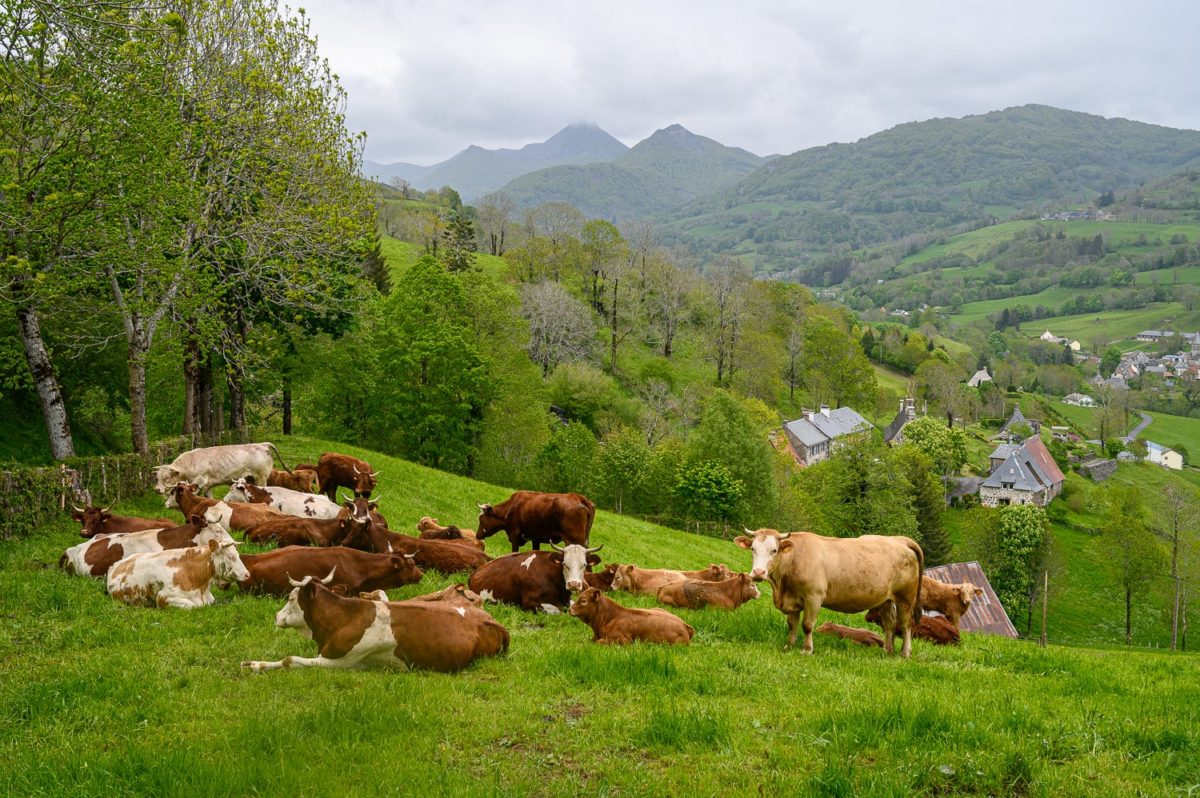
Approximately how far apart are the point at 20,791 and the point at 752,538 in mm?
8553

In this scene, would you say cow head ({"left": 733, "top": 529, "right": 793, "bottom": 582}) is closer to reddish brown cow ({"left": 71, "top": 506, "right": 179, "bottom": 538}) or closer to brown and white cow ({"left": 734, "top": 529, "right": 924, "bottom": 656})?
brown and white cow ({"left": 734, "top": 529, "right": 924, "bottom": 656})

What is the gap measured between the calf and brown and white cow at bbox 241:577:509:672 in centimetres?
598

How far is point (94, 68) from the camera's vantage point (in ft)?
48.1

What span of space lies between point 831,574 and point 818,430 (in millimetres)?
97207

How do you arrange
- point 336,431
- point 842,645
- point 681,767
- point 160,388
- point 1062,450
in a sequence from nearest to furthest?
point 681,767 < point 842,645 < point 160,388 < point 336,431 < point 1062,450

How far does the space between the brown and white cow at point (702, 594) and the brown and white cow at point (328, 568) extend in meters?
5.04

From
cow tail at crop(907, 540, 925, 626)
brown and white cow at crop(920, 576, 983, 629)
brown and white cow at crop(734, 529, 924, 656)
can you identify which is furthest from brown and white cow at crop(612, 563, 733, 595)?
brown and white cow at crop(734, 529, 924, 656)

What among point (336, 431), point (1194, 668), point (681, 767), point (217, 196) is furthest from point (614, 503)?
point (681, 767)

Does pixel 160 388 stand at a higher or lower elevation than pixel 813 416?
higher

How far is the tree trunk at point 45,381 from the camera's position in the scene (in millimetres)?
17047

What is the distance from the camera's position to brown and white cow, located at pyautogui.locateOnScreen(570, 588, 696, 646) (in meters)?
10.7

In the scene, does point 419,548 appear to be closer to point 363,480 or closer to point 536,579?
point 536,579

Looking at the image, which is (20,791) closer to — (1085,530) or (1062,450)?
(1085,530)


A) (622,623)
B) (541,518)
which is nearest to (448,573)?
(541,518)
